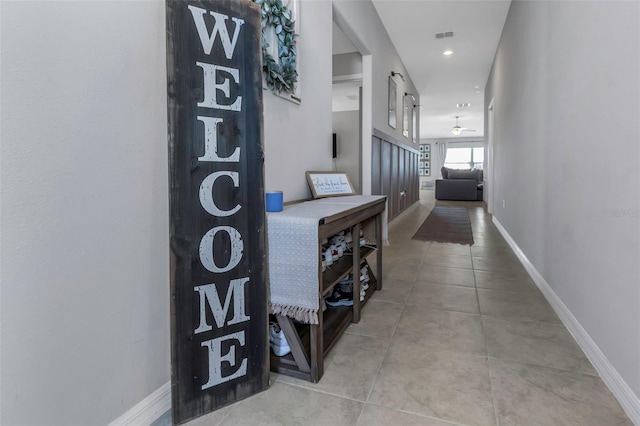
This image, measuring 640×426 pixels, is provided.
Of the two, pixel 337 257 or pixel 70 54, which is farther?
pixel 337 257

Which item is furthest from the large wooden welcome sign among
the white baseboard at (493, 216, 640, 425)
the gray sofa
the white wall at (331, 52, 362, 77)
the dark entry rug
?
the gray sofa

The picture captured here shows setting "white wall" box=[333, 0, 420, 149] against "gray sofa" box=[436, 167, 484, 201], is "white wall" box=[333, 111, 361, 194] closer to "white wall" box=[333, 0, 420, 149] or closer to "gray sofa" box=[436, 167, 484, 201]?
"white wall" box=[333, 0, 420, 149]

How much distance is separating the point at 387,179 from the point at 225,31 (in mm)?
4157

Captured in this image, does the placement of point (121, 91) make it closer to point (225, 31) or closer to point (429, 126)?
point (225, 31)

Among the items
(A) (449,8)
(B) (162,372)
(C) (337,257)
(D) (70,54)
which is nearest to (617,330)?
(C) (337,257)

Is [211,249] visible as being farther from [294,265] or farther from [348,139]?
[348,139]

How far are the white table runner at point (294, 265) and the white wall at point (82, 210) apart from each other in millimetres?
401

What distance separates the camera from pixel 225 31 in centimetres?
125

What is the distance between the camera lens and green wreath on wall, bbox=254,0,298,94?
1.75 m

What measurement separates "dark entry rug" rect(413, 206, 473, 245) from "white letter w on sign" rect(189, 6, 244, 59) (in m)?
3.53

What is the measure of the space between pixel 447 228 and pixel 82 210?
490 centimetres

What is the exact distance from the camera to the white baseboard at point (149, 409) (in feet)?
3.69

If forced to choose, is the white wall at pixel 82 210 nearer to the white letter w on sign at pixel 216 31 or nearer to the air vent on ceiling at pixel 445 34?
the white letter w on sign at pixel 216 31

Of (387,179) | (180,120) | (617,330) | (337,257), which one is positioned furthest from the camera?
(387,179)
